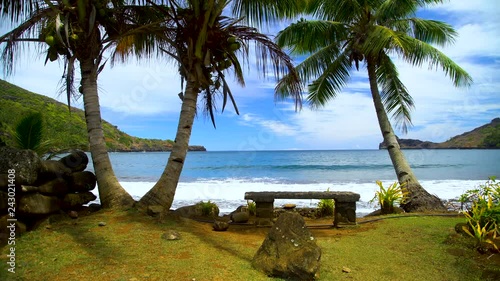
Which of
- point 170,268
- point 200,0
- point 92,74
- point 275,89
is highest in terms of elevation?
point 200,0

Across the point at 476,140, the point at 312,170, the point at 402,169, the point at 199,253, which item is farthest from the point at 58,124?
the point at 476,140

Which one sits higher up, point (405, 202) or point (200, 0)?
point (200, 0)

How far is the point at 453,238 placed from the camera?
5.40m

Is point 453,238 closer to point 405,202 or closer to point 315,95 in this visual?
point 405,202

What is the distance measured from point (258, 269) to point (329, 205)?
16.2 ft

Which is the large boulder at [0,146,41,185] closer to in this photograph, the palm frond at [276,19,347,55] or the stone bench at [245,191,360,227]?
the stone bench at [245,191,360,227]

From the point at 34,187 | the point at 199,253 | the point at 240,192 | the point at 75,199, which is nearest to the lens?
the point at 199,253

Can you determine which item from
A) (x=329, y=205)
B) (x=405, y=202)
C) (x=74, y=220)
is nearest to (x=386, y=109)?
(x=405, y=202)

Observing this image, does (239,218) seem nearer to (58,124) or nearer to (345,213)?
(345,213)

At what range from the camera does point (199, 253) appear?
4.57 meters

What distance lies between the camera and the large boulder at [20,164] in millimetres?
5023

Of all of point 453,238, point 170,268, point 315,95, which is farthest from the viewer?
point 315,95

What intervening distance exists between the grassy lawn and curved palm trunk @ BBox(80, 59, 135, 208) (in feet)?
2.07

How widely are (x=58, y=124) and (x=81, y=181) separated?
8.05m
